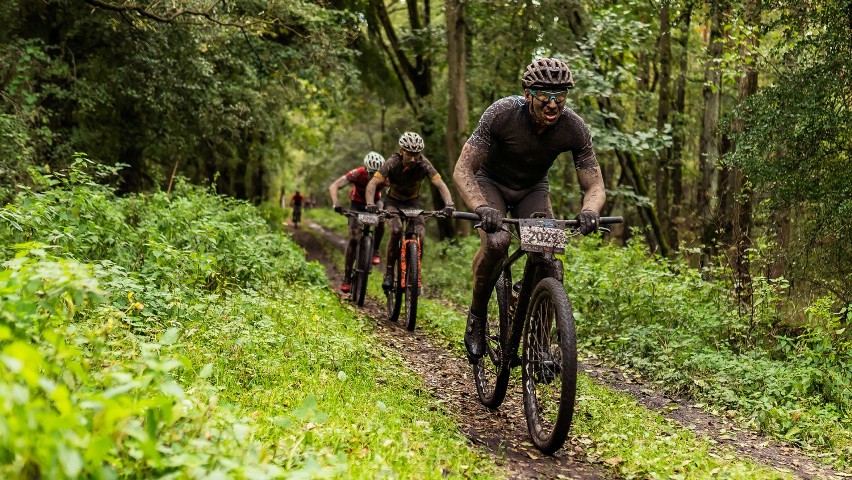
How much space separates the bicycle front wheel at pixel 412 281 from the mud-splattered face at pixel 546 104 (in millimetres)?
4381

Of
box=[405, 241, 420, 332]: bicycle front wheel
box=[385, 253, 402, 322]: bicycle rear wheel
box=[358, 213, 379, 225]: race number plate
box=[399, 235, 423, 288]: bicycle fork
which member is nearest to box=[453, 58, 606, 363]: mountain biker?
box=[405, 241, 420, 332]: bicycle front wheel

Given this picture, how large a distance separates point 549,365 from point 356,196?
7707 millimetres

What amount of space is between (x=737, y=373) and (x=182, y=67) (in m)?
12.8

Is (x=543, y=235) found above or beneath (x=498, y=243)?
above

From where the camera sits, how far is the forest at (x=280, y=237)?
2789 mm

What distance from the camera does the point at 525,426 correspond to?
5.15 metres

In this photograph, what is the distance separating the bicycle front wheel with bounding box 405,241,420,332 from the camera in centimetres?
898

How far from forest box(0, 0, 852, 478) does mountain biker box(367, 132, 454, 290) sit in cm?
135

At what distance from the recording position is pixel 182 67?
48.2 ft

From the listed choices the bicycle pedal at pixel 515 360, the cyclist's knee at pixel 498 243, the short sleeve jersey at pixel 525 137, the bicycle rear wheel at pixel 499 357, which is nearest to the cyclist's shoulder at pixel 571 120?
the short sleeve jersey at pixel 525 137

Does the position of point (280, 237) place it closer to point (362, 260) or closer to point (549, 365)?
point (362, 260)

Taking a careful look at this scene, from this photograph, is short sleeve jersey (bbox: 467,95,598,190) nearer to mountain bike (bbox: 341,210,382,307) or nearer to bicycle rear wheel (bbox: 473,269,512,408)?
bicycle rear wheel (bbox: 473,269,512,408)

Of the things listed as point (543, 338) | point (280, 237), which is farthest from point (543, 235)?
point (280, 237)

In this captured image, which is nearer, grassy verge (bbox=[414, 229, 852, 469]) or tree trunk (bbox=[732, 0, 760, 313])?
grassy verge (bbox=[414, 229, 852, 469])
